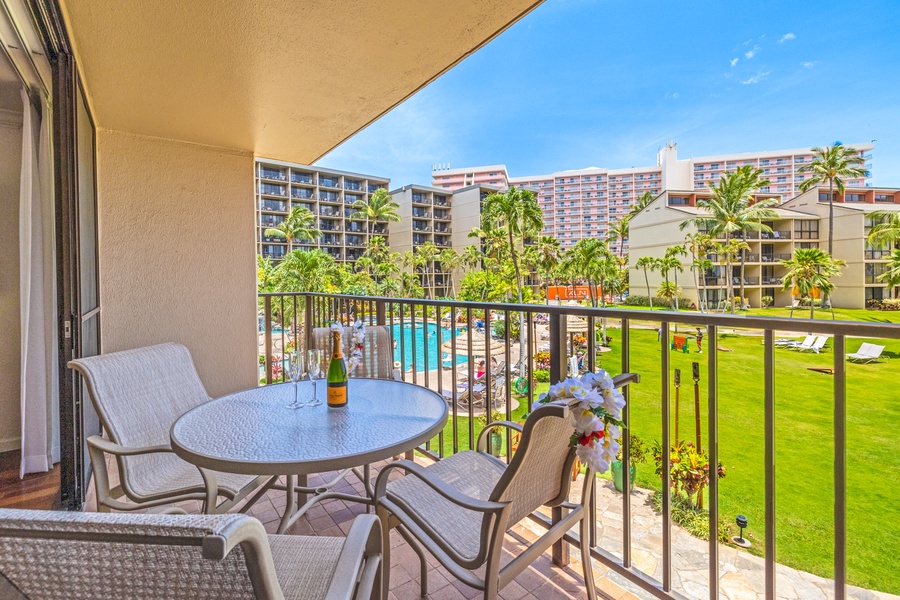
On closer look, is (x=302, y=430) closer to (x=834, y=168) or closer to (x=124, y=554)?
(x=124, y=554)

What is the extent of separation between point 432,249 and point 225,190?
37938 mm

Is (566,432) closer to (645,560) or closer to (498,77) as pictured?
(645,560)

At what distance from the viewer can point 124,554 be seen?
50 centimetres

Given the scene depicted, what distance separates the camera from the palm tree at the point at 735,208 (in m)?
30.1

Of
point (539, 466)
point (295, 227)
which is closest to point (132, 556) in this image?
point (539, 466)

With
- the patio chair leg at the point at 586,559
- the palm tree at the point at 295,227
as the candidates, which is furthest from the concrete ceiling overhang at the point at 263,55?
the palm tree at the point at 295,227

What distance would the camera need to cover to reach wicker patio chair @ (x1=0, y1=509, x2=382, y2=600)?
0.48m

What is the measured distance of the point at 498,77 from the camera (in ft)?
165

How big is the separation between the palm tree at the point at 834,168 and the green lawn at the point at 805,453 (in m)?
14.7

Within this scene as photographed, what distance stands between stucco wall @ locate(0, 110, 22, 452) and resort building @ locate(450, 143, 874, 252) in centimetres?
6607

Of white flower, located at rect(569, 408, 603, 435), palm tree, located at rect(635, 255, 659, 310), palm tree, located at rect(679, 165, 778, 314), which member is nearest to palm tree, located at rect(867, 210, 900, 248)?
palm tree, located at rect(679, 165, 778, 314)

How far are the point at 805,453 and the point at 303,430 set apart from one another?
16725 mm

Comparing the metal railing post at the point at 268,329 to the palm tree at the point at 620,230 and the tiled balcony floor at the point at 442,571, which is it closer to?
the tiled balcony floor at the point at 442,571

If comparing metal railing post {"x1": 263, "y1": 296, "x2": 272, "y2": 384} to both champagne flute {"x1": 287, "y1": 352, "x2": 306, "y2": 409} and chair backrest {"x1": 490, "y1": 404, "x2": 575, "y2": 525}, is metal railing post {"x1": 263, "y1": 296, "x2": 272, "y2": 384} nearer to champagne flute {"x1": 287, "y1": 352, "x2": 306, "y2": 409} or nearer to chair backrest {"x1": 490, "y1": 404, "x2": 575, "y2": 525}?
champagne flute {"x1": 287, "y1": 352, "x2": 306, "y2": 409}
